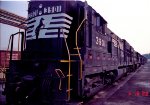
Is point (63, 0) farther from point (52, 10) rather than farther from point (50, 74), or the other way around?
point (50, 74)

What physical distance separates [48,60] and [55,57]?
60 cm

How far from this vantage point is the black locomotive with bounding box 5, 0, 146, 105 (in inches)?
187

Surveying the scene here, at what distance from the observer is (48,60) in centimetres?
496

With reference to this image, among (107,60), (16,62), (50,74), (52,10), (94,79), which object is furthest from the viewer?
(107,60)

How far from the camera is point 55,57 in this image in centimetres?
554

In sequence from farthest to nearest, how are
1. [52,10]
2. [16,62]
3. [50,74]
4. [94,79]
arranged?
[94,79] → [52,10] → [16,62] → [50,74]

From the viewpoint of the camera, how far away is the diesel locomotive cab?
15.5 feet

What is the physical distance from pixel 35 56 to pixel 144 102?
4.07 metres

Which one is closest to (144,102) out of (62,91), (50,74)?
(62,91)

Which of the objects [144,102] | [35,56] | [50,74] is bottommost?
[144,102]

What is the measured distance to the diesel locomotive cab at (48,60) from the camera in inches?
185

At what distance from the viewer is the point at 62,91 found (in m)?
4.76

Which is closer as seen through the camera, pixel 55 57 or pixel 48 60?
pixel 48 60

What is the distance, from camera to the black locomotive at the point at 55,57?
15.6 feet
